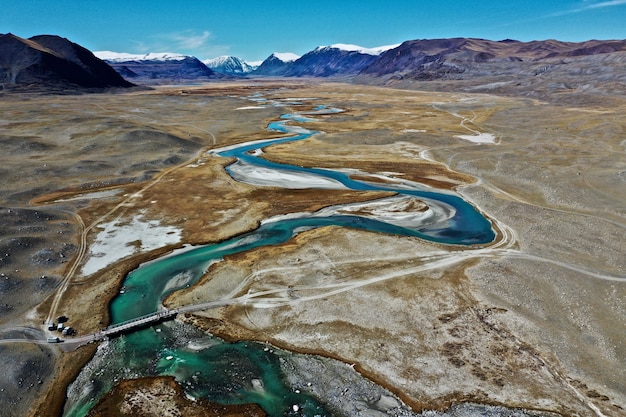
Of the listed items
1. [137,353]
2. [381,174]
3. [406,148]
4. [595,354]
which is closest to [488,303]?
[595,354]

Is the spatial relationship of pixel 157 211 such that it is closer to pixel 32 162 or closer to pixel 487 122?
pixel 32 162

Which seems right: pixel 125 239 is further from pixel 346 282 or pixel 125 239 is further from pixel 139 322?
pixel 346 282

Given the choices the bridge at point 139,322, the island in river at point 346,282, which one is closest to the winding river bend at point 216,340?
the island in river at point 346,282

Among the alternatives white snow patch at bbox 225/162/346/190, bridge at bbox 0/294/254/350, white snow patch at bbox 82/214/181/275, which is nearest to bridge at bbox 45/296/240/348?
bridge at bbox 0/294/254/350

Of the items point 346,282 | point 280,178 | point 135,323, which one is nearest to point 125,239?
point 135,323

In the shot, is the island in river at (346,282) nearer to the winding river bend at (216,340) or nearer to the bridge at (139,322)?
the winding river bend at (216,340)

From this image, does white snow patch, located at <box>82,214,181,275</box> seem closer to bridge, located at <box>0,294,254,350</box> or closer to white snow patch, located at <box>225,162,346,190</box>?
bridge, located at <box>0,294,254,350</box>
